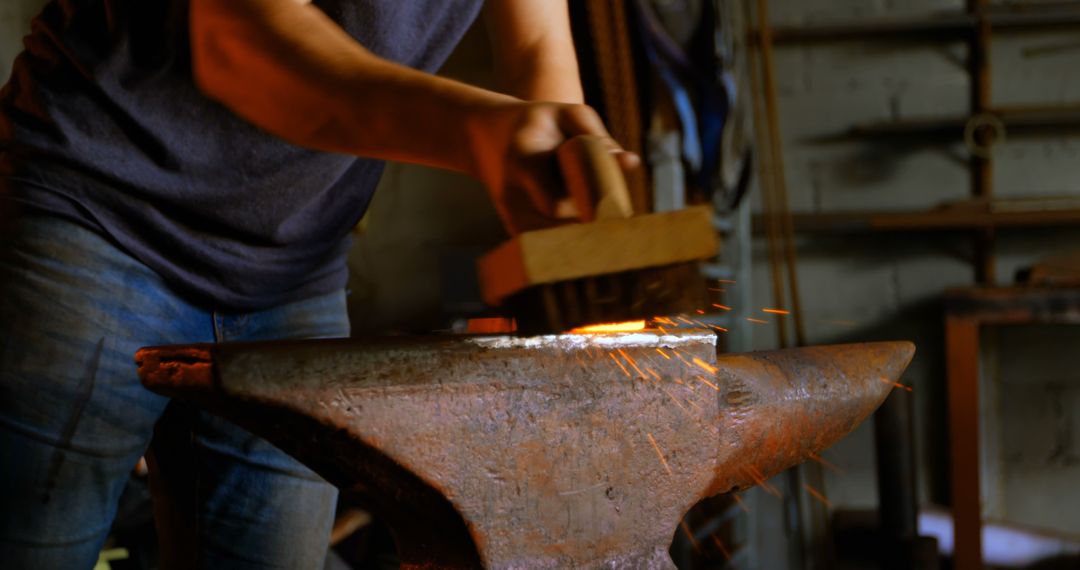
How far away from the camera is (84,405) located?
0.92 metres

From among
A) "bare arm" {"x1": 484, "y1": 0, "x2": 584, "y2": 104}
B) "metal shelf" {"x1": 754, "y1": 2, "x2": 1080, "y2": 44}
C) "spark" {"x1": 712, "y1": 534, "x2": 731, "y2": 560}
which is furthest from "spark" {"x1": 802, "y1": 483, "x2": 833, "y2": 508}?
"bare arm" {"x1": 484, "y1": 0, "x2": 584, "y2": 104}

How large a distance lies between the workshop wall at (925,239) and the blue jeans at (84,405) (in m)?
3.26

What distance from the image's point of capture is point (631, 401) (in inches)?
31.1

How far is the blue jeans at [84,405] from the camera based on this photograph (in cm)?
89

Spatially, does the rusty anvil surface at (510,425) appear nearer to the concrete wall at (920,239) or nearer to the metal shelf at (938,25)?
the concrete wall at (920,239)

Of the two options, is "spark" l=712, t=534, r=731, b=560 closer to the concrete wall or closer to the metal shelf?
the concrete wall

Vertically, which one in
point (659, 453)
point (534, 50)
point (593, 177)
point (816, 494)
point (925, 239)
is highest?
point (534, 50)

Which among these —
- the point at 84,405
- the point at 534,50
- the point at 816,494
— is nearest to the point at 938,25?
the point at 816,494

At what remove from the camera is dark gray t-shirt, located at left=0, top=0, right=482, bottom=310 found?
3.06 ft

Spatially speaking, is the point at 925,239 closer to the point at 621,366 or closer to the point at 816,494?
the point at 816,494

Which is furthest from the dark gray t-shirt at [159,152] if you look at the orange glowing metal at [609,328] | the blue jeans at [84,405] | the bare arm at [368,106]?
the orange glowing metal at [609,328]

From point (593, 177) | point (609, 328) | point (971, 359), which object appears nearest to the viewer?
point (593, 177)

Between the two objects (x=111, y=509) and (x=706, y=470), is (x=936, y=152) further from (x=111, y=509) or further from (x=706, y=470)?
(x=111, y=509)

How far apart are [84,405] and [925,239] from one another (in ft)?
12.4
